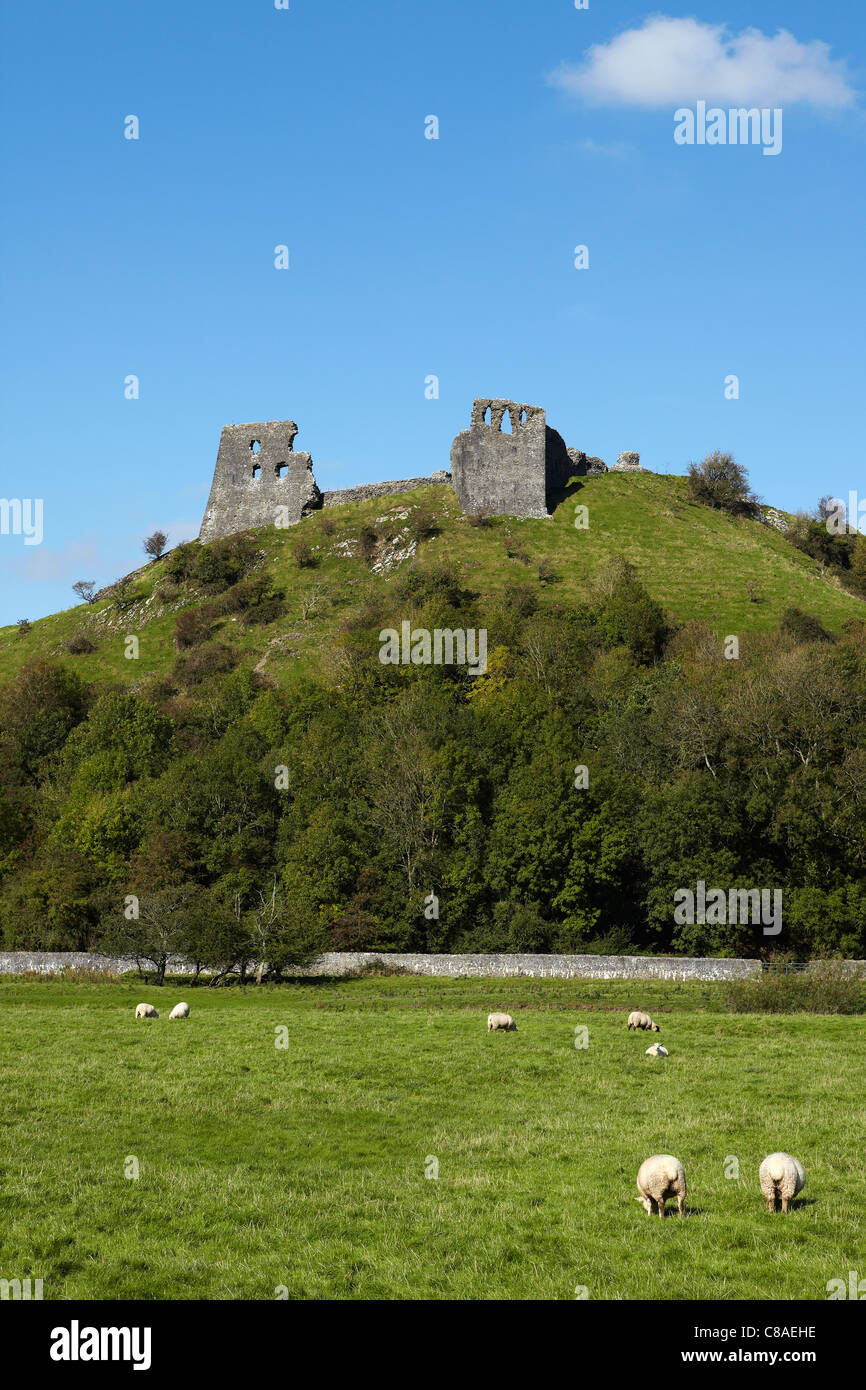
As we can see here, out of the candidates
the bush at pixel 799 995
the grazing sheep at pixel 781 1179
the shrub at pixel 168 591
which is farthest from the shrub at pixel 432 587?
the grazing sheep at pixel 781 1179

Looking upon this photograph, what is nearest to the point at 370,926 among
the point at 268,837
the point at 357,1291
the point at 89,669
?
the point at 268,837

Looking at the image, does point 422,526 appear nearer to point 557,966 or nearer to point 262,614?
point 262,614

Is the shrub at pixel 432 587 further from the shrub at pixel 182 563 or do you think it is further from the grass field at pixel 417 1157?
the grass field at pixel 417 1157

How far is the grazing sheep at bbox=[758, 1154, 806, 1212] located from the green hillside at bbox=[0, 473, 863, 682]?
245 feet

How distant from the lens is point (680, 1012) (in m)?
36.7

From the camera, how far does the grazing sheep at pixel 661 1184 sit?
47.6 feet

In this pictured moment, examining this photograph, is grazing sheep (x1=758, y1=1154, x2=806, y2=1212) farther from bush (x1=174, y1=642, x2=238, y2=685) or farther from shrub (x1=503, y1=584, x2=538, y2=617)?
bush (x1=174, y1=642, x2=238, y2=685)

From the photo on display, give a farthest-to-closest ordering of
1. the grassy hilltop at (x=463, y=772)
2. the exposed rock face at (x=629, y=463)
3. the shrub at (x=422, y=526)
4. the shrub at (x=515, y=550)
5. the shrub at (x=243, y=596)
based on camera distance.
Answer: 1. the exposed rock face at (x=629, y=463)
2. the shrub at (x=422, y=526)
3. the shrub at (x=243, y=596)
4. the shrub at (x=515, y=550)
5. the grassy hilltop at (x=463, y=772)

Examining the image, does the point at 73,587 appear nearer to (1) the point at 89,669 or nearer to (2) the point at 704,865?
(1) the point at 89,669

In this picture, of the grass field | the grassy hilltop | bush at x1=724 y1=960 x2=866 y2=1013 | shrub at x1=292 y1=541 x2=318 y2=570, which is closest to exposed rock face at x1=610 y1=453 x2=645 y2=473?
the grassy hilltop

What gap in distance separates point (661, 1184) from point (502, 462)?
103m

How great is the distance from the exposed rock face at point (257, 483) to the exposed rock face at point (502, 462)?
1652 centimetres

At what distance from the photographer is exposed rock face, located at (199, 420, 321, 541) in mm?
119688

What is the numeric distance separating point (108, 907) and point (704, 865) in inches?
1130
